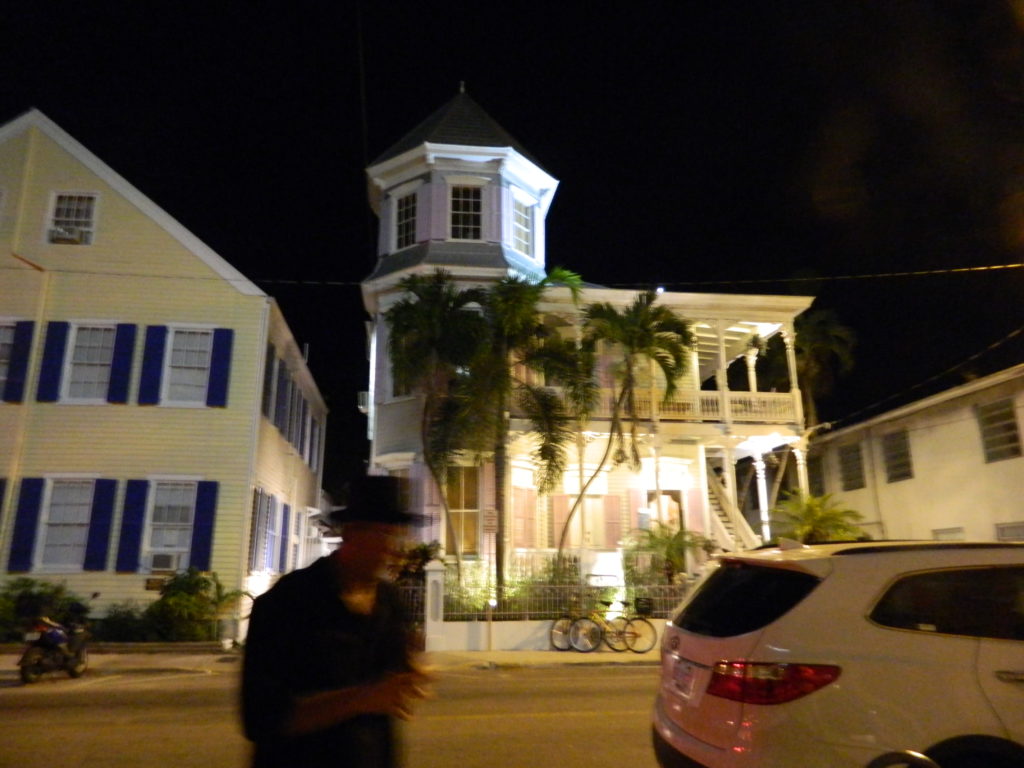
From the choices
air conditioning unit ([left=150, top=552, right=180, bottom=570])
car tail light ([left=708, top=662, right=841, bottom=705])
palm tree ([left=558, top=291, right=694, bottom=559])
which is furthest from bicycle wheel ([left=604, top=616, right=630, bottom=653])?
car tail light ([left=708, top=662, right=841, bottom=705])

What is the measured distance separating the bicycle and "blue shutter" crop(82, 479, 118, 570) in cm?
907

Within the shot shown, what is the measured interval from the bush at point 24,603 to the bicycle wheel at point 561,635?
328 inches

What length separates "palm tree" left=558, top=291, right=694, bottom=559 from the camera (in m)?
16.9

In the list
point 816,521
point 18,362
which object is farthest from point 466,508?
point 18,362

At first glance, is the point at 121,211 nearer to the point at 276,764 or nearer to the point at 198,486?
the point at 198,486

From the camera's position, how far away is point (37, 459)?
52.8 feet

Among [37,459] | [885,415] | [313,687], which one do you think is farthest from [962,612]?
[885,415]

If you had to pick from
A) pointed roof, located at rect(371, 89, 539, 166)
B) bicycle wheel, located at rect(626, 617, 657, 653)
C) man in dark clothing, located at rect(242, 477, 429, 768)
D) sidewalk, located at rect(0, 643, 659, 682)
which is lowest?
sidewalk, located at rect(0, 643, 659, 682)

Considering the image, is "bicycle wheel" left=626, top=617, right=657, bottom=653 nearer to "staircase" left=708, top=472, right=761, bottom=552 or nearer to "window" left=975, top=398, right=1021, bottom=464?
"staircase" left=708, top=472, right=761, bottom=552

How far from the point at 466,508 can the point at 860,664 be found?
14948 mm

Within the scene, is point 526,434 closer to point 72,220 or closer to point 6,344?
point 72,220

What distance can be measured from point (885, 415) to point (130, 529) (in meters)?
18.6

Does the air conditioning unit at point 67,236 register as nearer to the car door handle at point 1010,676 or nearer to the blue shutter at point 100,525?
the blue shutter at point 100,525

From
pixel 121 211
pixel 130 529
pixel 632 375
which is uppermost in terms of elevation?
pixel 121 211
